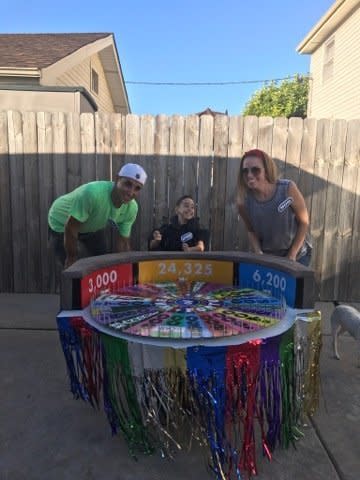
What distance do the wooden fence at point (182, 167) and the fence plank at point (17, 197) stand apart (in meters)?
0.01

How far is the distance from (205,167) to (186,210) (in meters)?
0.70

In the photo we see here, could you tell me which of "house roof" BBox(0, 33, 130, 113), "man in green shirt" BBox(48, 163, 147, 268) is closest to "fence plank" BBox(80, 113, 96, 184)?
"man in green shirt" BBox(48, 163, 147, 268)

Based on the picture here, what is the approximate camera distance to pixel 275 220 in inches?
114

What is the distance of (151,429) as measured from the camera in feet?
6.78

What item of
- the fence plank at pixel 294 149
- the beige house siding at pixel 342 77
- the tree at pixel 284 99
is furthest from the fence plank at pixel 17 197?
the tree at pixel 284 99

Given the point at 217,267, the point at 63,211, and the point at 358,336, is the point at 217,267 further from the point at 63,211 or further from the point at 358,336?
the point at 63,211

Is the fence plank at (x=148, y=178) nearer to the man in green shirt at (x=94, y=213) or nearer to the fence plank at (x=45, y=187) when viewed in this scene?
the man in green shirt at (x=94, y=213)

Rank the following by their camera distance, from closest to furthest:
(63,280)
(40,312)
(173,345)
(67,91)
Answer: (173,345) < (63,280) < (40,312) < (67,91)

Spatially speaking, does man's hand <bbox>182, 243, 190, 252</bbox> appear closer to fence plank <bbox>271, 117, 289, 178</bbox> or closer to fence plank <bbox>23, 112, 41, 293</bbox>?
fence plank <bbox>271, 117, 289, 178</bbox>

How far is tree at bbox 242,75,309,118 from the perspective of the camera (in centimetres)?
2750

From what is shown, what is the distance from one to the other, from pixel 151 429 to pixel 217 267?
117cm

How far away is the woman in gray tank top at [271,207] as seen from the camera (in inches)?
110

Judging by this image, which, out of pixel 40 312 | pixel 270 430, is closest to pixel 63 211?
pixel 40 312

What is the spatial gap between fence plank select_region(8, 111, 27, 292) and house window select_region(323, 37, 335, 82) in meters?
10.4
